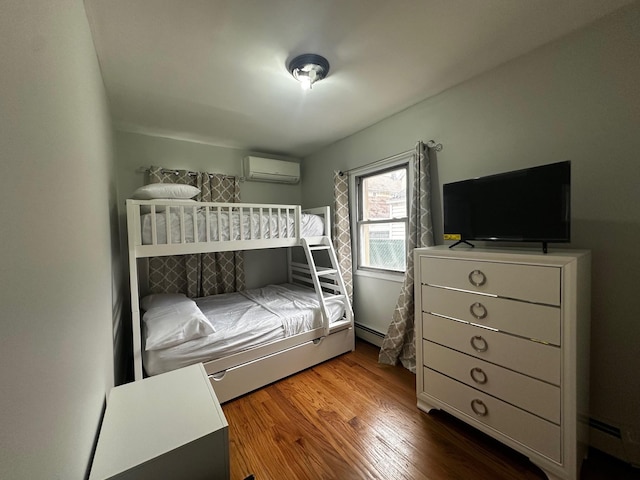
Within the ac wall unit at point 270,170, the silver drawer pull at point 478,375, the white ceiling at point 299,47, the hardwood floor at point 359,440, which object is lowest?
the hardwood floor at point 359,440

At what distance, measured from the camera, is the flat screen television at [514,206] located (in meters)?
1.30

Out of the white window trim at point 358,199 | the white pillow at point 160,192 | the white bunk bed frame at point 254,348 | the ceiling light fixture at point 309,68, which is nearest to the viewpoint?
the ceiling light fixture at point 309,68

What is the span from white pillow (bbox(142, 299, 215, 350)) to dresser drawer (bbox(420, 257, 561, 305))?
5.44 ft

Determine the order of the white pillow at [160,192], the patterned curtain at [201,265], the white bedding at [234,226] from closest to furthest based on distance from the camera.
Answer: the white bedding at [234,226] → the white pillow at [160,192] → the patterned curtain at [201,265]

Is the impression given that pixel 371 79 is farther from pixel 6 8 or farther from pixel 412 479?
pixel 412 479

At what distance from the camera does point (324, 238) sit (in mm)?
2828

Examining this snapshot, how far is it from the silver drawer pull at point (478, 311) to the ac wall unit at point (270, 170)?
2.82 metres

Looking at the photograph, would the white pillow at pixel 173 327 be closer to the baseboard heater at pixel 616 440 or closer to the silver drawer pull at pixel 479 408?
the silver drawer pull at pixel 479 408

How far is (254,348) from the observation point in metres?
2.05

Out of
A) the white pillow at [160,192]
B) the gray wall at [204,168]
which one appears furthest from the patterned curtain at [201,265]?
the white pillow at [160,192]

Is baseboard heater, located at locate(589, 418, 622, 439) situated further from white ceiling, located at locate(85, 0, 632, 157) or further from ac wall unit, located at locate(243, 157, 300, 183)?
ac wall unit, located at locate(243, 157, 300, 183)

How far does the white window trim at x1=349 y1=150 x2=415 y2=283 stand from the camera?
239cm

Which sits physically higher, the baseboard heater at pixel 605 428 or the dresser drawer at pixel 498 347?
the dresser drawer at pixel 498 347

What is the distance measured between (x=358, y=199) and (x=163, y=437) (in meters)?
2.55
